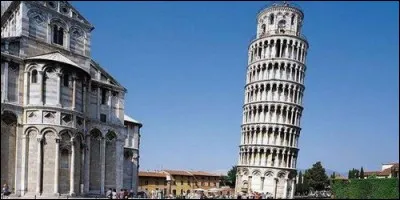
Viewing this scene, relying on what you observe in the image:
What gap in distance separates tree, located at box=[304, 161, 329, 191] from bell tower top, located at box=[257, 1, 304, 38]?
23.1 metres

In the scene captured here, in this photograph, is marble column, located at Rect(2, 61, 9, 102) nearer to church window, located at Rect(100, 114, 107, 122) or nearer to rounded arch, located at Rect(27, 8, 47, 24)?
rounded arch, located at Rect(27, 8, 47, 24)

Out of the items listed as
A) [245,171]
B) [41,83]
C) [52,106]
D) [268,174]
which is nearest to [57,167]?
[52,106]

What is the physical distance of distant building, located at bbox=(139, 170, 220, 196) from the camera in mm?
63222

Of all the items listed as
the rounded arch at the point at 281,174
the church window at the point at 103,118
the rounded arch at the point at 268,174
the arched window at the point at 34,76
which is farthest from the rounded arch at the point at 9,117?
the rounded arch at the point at 281,174

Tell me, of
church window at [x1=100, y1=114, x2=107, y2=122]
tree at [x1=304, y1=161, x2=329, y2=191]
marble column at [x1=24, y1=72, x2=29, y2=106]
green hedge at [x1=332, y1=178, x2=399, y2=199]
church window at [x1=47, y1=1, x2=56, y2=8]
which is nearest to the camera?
marble column at [x1=24, y1=72, x2=29, y2=106]

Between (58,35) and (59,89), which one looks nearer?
(59,89)

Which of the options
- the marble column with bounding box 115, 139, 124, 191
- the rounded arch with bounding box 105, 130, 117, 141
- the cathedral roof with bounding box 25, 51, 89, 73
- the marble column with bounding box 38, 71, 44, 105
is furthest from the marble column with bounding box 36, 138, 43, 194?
the marble column with bounding box 115, 139, 124, 191

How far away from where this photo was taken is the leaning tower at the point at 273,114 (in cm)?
4819

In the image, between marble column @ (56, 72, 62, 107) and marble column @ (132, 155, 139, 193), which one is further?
marble column @ (132, 155, 139, 193)

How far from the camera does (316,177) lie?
64500mm

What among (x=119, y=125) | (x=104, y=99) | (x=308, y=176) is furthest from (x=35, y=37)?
(x=308, y=176)

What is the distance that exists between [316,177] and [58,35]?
46077 mm

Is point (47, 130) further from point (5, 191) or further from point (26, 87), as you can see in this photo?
point (5, 191)

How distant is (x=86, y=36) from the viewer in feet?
107
